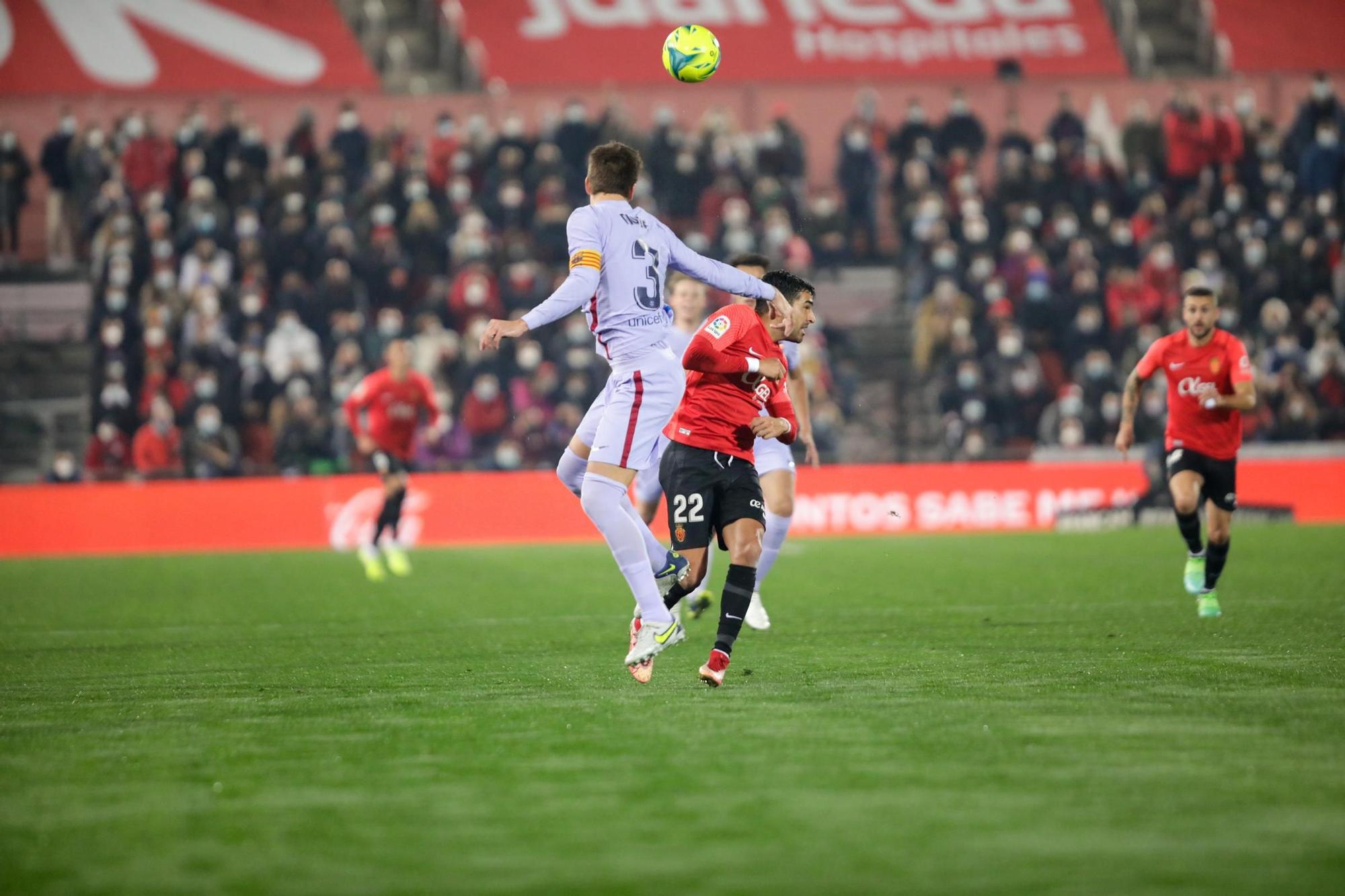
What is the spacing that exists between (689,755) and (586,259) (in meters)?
2.96

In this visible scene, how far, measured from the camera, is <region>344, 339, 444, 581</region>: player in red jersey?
60.7 feet

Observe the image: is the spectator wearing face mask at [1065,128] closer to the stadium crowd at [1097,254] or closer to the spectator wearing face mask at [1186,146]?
the stadium crowd at [1097,254]

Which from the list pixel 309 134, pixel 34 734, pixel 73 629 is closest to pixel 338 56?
pixel 309 134

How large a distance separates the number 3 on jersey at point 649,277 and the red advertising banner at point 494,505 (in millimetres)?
14306

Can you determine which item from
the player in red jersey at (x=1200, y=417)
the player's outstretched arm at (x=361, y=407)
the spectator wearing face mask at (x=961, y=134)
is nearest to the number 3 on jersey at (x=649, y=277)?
the player in red jersey at (x=1200, y=417)

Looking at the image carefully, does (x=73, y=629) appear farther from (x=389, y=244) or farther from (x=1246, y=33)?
(x=1246, y=33)

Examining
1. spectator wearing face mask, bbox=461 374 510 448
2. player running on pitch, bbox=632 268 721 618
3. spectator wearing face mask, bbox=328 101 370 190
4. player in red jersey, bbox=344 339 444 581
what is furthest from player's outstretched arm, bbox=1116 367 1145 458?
spectator wearing face mask, bbox=328 101 370 190

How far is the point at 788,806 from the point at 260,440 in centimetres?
1986

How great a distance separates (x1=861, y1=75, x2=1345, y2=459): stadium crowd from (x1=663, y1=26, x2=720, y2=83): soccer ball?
13.6 metres

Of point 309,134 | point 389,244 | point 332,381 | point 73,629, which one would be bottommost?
point 73,629

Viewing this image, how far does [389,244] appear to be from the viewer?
83.0 feet

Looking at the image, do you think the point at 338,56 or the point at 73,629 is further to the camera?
the point at 338,56

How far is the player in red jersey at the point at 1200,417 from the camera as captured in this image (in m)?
12.2

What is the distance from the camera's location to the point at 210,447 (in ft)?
76.9
